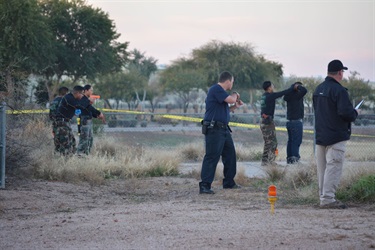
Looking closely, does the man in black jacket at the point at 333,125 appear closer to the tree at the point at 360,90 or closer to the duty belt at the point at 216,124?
the duty belt at the point at 216,124

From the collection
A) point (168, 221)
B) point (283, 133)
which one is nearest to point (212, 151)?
point (168, 221)

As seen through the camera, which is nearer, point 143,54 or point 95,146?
point 95,146

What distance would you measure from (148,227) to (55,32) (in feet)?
114

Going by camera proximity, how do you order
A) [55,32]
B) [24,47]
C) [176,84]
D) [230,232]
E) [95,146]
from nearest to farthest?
[230,232]
[95,146]
[24,47]
[55,32]
[176,84]

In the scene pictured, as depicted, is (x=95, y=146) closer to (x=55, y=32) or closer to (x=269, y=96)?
(x=269, y=96)

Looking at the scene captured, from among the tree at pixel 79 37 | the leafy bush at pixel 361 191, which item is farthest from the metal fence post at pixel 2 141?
the tree at pixel 79 37

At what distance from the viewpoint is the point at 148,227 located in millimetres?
8867

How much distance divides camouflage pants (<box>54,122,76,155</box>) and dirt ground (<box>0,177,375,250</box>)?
2.65 m

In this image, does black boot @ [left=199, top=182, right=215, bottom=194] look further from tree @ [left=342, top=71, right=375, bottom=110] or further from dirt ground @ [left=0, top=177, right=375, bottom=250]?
tree @ [left=342, top=71, right=375, bottom=110]

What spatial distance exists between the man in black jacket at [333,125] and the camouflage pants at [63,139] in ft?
22.0

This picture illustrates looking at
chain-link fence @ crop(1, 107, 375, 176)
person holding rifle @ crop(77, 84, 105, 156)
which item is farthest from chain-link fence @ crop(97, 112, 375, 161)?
person holding rifle @ crop(77, 84, 105, 156)

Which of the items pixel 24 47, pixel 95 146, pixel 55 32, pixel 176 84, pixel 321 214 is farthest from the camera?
pixel 176 84

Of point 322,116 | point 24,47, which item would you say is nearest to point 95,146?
point 322,116

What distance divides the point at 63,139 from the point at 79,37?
27226mm
